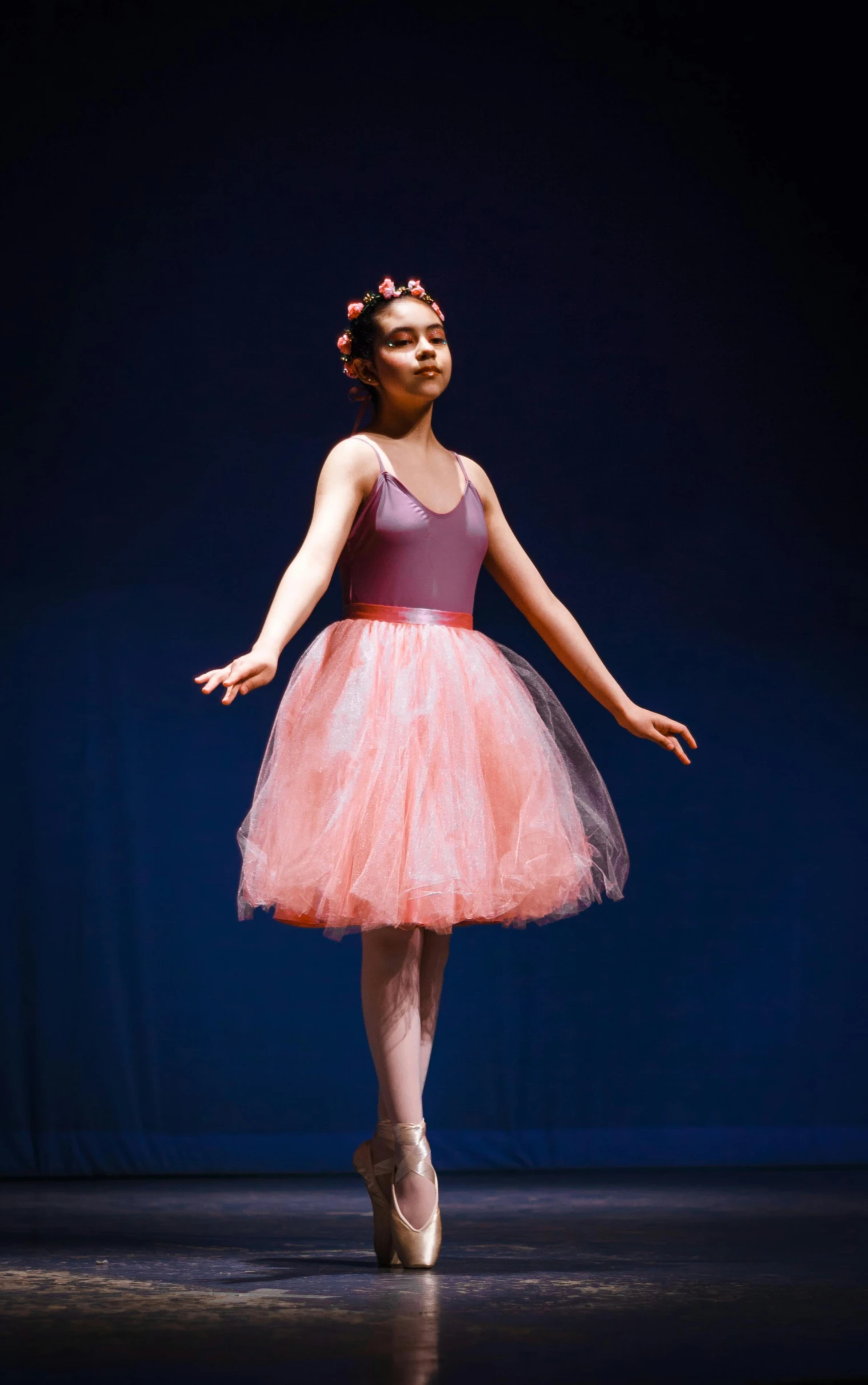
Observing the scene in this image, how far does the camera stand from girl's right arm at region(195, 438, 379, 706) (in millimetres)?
1763

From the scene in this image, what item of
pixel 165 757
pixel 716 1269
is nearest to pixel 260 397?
pixel 165 757

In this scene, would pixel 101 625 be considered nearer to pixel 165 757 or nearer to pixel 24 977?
pixel 165 757

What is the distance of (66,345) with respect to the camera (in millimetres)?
3207

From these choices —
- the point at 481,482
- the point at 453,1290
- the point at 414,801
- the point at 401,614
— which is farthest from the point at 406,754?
the point at 453,1290

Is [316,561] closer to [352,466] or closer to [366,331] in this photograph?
[352,466]

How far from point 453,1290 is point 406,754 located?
0.64m

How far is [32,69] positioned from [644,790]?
2074 mm

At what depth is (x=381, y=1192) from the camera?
1887 millimetres

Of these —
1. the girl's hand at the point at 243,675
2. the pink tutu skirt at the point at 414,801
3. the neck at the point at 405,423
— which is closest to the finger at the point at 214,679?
the girl's hand at the point at 243,675

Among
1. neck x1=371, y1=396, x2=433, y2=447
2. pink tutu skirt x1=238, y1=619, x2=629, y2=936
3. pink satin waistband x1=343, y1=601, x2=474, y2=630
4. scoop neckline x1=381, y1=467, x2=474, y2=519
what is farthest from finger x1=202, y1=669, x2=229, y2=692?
neck x1=371, y1=396, x2=433, y2=447

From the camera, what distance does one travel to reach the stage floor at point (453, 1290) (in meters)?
1.30

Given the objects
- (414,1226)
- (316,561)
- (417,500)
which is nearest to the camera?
(414,1226)

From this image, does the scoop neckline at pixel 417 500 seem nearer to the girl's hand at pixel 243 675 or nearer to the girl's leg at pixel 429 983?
the girl's hand at pixel 243 675

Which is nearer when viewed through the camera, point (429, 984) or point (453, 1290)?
point (453, 1290)
